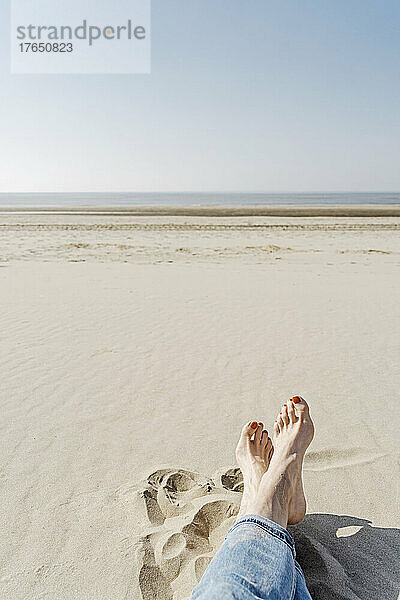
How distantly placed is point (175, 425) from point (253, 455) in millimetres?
744

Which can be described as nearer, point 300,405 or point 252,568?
point 252,568

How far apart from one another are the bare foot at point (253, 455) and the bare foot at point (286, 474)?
0.05 meters

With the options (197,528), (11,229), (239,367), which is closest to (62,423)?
(197,528)

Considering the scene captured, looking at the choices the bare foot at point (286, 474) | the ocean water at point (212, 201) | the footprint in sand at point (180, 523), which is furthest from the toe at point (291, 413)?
the ocean water at point (212, 201)

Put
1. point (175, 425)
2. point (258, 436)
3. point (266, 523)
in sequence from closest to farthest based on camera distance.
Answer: point (266, 523), point (258, 436), point (175, 425)

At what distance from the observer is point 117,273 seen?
910cm

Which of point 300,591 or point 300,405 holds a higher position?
point 300,405

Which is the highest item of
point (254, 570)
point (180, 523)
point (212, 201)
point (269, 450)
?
point (212, 201)

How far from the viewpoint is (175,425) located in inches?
123

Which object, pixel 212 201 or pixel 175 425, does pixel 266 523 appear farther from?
pixel 212 201

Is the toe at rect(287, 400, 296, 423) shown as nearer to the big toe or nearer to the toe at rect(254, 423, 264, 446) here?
the big toe

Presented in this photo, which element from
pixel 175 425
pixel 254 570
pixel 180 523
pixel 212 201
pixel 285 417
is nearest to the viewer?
pixel 254 570

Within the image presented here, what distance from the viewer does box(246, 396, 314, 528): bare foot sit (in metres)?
1.98

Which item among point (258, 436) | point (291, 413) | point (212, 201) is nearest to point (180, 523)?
point (258, 436)
